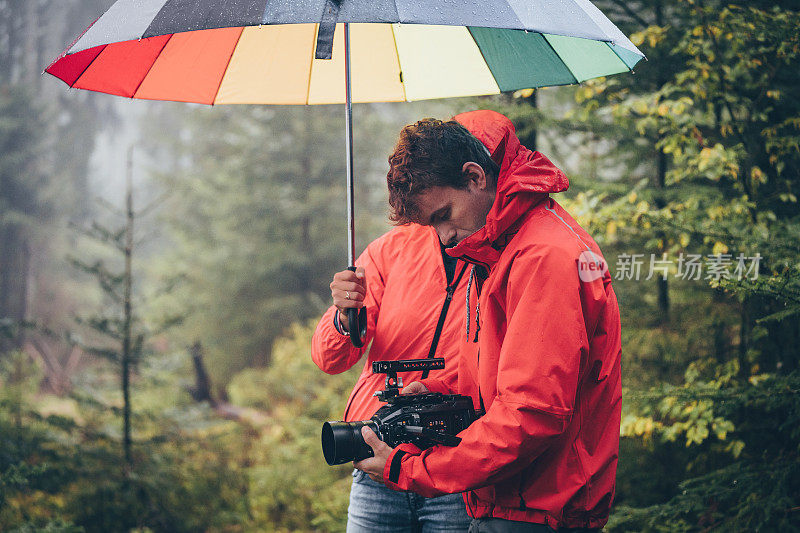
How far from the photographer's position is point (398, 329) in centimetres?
239

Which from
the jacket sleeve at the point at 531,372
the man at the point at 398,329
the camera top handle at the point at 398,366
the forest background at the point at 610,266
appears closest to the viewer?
the jacket sleeve at the point at 531,372

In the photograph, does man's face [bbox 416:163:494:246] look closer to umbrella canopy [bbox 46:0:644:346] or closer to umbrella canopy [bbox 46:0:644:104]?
umbrella canopy [bbox 46:0:644:346]

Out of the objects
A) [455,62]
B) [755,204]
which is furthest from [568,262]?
[755,204]

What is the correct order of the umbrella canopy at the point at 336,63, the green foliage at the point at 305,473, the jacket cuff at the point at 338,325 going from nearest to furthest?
the jacket cuff at the point at 338,325 → the umbrella canopy at the point at 336,63 → the green foliage at the point at 305,473

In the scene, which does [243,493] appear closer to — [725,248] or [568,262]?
[725,248]

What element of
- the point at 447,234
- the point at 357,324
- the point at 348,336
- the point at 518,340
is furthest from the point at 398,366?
the point at 518,340

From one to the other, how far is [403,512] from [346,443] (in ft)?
1.96

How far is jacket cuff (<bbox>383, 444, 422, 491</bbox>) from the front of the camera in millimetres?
1704

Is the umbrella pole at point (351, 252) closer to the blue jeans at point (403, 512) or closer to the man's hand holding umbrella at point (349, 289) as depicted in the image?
the man's hand holding umbrella at point (349, 289)

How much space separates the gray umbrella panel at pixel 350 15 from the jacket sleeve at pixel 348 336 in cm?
107

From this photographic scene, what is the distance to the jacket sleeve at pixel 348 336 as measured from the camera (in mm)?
2451

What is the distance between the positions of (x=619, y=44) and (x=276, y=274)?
12143 millimetres

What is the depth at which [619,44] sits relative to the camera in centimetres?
189

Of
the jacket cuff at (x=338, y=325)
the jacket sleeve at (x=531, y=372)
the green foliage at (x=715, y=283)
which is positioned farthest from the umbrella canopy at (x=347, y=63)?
the green foliage at (x=715, y=283)
